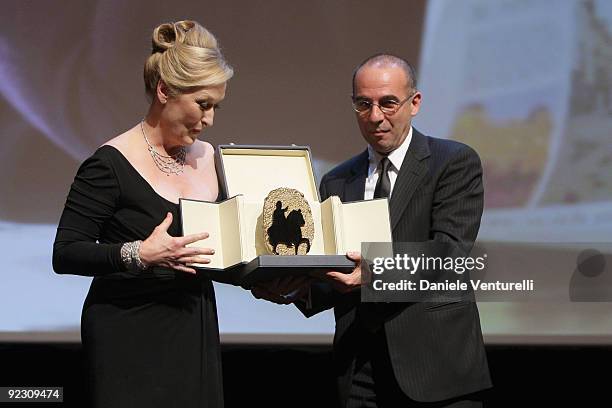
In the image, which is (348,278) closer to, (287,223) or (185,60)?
(287,223)

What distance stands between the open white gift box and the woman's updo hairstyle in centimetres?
23

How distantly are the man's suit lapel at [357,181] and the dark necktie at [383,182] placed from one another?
0.05 metres

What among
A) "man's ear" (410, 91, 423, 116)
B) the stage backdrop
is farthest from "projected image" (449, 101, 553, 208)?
"man's ear" (410, 91, 423, 116)

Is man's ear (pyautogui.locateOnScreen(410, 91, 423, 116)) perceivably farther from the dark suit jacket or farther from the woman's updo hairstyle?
the woman's updo hairstyle

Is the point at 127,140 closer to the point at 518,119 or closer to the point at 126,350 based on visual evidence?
the point at 126,350

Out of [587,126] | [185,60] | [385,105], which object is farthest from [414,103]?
[587,126]

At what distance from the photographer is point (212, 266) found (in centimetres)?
210

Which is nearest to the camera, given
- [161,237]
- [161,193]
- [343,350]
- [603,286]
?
[161,237]

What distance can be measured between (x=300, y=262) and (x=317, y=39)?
77.9 inches

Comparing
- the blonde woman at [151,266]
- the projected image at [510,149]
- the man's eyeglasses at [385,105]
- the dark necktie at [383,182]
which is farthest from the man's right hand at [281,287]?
the projected image at [510,149]

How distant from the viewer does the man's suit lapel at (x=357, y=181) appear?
2.37 metres

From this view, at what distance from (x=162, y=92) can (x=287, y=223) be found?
41 centimetres

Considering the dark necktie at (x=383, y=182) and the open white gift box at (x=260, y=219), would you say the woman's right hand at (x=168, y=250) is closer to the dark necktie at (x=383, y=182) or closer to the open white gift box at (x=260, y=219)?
the open white gift box at (x=260, y=219)

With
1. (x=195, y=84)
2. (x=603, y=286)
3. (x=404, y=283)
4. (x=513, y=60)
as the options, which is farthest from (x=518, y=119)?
(x=195, y=84)
